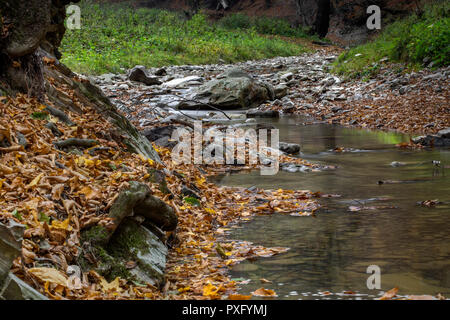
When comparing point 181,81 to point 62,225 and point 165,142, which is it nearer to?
point 165,142

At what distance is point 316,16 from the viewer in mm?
42500

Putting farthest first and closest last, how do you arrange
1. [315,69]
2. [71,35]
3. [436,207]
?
[71,35]
[315,69]
[436,207]

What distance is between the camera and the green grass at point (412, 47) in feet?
53.2

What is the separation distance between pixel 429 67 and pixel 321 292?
551 inches

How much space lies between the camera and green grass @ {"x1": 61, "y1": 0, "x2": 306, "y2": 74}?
2372cm

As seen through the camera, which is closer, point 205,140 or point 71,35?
point 205,140

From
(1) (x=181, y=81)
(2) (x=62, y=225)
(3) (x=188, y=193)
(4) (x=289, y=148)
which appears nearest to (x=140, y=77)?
(1) (x=181, y=81)

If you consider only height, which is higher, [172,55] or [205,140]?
[172,55]

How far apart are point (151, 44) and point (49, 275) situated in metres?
25.8

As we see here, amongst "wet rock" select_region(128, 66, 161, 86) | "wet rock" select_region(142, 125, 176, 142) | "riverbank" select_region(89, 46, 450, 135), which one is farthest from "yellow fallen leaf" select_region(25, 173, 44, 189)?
"wet rock" select_region(128, 66, 161, 86)

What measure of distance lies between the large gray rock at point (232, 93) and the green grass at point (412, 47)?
379cm

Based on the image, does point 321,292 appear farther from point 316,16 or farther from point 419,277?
point 316,16

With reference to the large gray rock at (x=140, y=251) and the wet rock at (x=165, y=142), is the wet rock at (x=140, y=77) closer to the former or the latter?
the wet rock at (x=165, y=142)
